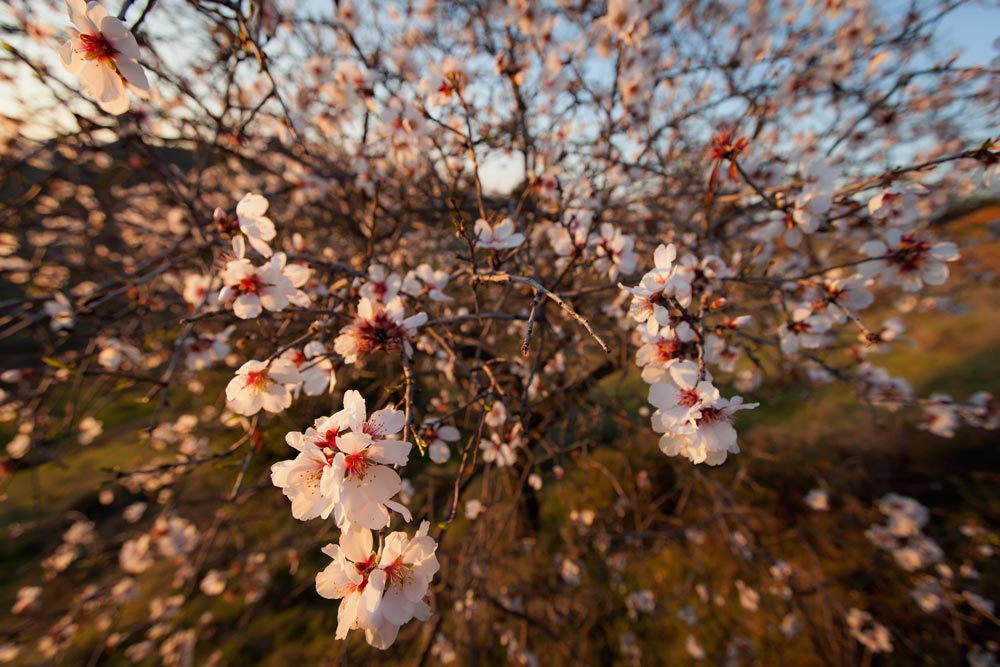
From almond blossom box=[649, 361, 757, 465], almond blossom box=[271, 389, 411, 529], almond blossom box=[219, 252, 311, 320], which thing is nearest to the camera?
almond blossom box=[271, 389, 411, 529]

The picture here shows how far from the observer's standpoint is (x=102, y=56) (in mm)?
926

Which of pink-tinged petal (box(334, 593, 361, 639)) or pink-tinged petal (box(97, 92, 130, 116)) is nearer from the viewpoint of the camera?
pink-tinged petal (box(334, 593, 361, 639))

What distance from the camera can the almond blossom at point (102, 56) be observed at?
34.0 inches

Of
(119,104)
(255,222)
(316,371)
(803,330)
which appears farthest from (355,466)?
(803,330)

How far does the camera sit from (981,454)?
137 inches

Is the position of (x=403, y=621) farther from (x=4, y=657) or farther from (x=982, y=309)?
(x=982, y=309)

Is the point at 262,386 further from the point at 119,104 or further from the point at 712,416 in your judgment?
the point at 712,416

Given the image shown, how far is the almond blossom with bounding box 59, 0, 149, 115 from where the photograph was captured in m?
0.86

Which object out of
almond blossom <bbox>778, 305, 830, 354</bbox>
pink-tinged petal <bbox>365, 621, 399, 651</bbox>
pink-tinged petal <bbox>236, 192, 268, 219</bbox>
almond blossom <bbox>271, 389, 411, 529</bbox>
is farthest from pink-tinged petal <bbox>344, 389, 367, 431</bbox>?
almond blossom <bbox>778, 305, 830, 354</bbox>

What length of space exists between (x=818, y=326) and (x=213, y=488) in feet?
17.9

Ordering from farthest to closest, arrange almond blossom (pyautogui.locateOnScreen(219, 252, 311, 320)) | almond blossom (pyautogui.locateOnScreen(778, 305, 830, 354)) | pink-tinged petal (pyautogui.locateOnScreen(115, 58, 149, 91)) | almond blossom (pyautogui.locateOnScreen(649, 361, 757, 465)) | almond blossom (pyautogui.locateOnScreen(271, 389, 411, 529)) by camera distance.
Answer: almond blossom (pyautogui.locateOnScreen(778, 305, 830, 354)), almond blossom (pyautogui.locateOnScreen(219, 252, 311, 320)), pink-tinged petal (pyautogui.locateOnScreen(115, 58, 149, 91)), almond blossom (pyautogui.locateOnScreen(649, 361, 757, 465)), almond blossom (pyautogui.locateOnScreen(271, 389, 411, 529))

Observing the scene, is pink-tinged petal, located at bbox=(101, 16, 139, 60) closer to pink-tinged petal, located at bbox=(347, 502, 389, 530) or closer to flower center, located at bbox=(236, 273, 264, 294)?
flower center, located at bbox=(236, 273, 264, 294)

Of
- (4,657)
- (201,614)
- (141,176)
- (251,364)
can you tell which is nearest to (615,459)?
(251,364)

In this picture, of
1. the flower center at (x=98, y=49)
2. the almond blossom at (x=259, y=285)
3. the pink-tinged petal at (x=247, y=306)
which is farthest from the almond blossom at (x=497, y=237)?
the flower center at (x=98, y=49)
